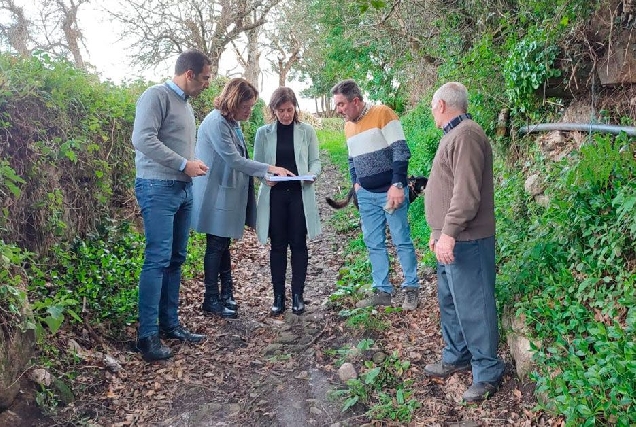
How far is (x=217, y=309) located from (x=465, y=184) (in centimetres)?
316

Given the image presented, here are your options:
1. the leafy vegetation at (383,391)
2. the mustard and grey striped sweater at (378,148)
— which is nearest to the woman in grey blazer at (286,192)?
the mustard and grey striped sweater at (378,148)

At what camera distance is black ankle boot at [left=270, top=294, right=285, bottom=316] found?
5.41m

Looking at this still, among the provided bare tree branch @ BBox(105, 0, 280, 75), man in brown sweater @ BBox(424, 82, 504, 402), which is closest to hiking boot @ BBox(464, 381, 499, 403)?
man in brown sweater @ BBox(424, 82, 504, 402)

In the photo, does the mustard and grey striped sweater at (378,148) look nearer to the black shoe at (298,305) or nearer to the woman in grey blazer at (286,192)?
the woman in grey blazer at (286,192)

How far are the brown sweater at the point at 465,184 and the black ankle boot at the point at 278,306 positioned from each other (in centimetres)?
237

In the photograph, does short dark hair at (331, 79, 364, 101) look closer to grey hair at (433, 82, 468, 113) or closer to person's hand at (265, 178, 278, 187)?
person's hand at (265, 178, 278, 187)

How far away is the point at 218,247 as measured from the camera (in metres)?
5.33

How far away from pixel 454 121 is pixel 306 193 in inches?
79.9

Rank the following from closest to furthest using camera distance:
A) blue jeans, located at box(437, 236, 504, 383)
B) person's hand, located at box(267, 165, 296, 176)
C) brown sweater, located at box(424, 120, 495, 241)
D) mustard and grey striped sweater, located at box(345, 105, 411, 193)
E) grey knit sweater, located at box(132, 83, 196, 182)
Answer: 1. brown sweater, located at box(424, 120, 495, 241)
2. blue jeans, located at box(437, 236, 504, 383)
3. grey knit sweater, located at box(132, 83, 196, 182)
4. mustard and grey striped sweater, located at box(345, 105, 411, 193)
5. person's hand, located at box(267, 165, 296, 176)

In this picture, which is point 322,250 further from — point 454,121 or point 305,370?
point 454,121

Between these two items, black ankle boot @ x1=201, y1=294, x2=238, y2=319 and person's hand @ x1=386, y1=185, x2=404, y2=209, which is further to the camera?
black ankle boot @ x1=201, y1=294, x2=238, y2=319

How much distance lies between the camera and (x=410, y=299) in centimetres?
505

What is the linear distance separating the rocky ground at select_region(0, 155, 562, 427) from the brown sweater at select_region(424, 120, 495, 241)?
3.63 feet

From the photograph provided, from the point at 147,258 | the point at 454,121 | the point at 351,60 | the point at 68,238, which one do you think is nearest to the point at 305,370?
the point at 147,258
